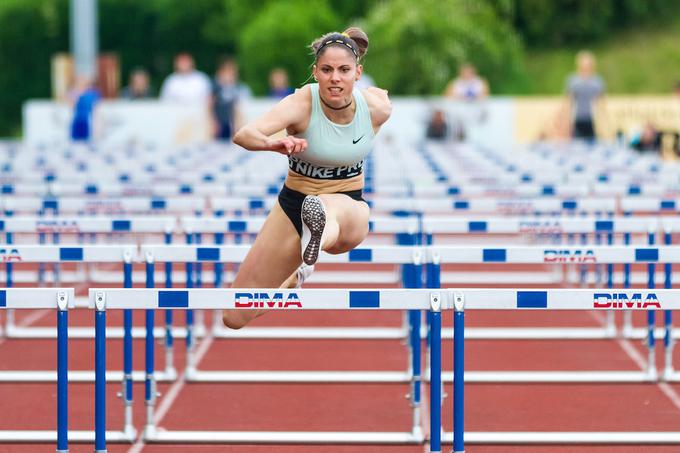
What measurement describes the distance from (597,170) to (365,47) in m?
9.34

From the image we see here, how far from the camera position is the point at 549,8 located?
4775 centimetres

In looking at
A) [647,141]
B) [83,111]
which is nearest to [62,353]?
[83,111]

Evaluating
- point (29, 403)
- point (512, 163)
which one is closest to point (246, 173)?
point (512, 163)

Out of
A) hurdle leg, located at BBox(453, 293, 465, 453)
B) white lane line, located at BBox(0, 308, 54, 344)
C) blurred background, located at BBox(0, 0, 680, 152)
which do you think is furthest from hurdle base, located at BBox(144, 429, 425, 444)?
blurred background, located at BBox(0, 0, 680, 152)

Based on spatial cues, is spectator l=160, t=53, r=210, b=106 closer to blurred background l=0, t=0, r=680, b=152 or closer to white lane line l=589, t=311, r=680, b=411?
blurred background l=0, t=0, r=680, b=152

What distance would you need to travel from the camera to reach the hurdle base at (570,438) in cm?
754

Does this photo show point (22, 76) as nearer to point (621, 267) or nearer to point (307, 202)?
point (621, 267)

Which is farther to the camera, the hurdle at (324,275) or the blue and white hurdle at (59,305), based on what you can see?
the hurdle at (324,275)

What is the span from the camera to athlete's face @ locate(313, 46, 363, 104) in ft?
22.8

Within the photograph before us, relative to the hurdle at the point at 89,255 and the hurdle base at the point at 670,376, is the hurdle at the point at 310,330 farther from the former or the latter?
the hurdle base at the point at 670,376

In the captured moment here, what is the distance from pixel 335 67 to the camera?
275 inches

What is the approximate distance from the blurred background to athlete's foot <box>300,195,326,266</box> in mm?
17762

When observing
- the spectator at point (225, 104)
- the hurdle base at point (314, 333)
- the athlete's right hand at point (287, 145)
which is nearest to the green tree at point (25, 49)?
the spectator at point (225, 104)

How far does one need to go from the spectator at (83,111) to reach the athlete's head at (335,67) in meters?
15.8
